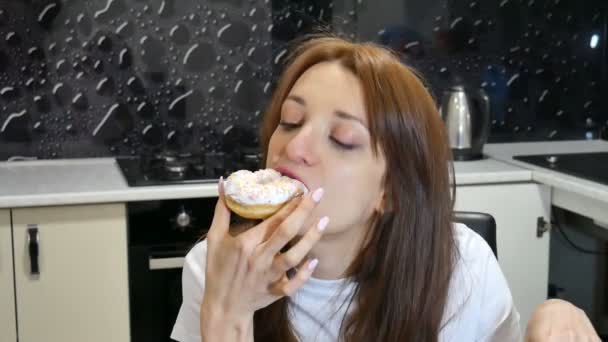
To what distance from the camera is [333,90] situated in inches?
47.4

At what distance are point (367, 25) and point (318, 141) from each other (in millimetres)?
1663

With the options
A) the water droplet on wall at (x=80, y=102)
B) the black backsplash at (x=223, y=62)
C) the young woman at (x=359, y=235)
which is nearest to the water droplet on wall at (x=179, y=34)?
the black backsplash at (x=223, y=62)

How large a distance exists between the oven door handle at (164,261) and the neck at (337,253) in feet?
3.06

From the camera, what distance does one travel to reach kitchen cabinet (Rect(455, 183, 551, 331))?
233 centimetres

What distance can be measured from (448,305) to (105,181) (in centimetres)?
122

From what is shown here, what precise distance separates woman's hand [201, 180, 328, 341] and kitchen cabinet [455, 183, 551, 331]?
1.31m

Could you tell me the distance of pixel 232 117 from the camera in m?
2.70

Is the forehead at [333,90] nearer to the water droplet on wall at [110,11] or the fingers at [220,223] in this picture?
the fingers at [220,223]

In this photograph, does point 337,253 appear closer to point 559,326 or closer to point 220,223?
point 220,223

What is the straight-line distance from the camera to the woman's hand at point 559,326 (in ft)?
3.34

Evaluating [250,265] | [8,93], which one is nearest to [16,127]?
[8,93]

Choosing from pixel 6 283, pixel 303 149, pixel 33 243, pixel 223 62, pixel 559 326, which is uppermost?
pixel 223 62

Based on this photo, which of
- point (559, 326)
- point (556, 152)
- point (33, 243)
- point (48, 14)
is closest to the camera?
point (559, 326)

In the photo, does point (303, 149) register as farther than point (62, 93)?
No
